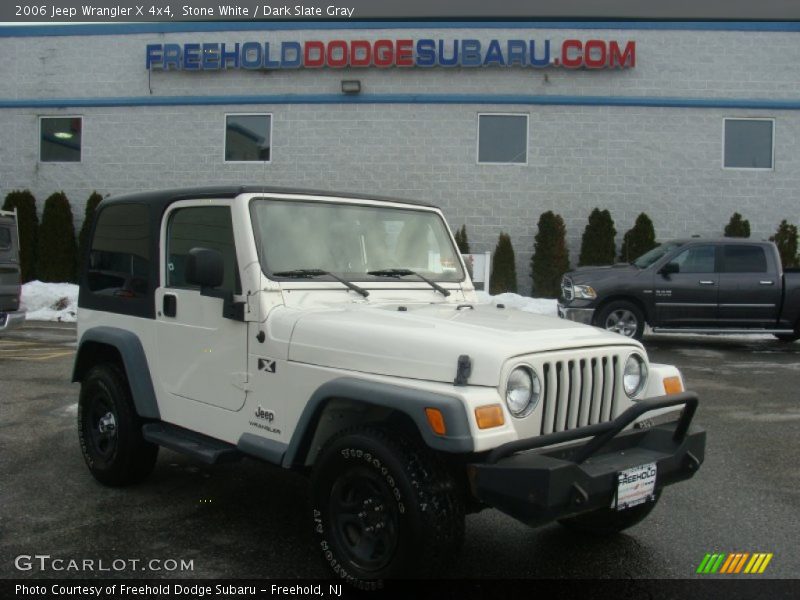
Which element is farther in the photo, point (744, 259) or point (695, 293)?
point (744, 259)

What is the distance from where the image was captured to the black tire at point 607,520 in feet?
13.5

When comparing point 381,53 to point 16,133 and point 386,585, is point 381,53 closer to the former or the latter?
point 16,133

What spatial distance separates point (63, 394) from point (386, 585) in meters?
5.93

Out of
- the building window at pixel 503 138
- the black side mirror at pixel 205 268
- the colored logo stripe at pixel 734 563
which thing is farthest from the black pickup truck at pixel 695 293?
the black side mirror at pixel 205 268

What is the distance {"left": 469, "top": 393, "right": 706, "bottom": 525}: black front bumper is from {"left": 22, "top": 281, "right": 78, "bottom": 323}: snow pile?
Result: 46.7ft

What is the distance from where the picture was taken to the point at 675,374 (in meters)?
3.92

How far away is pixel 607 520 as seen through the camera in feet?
13.7

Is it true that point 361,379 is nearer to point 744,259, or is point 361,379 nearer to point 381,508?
point 381,508

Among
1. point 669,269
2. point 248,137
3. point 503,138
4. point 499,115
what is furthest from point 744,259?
point 248,137

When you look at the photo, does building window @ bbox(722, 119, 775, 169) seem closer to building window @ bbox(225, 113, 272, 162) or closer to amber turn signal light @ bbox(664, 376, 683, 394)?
building window @ bbox(225, 113, 272, 162)

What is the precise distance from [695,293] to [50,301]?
1302 cm

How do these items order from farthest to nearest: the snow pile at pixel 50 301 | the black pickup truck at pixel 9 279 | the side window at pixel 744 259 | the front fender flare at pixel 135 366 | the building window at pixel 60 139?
the building window at pixel 60 139 → the snow pile at pixel 50 301 → the side window at pixel 744 259 → the black pickup truck at pixel 9 279 → the front fender flare at pixel 135 366

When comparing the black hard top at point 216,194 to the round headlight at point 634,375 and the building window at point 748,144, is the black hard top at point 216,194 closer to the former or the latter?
the round headlight at point 634,375

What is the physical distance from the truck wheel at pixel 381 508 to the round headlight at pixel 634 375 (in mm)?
1048
